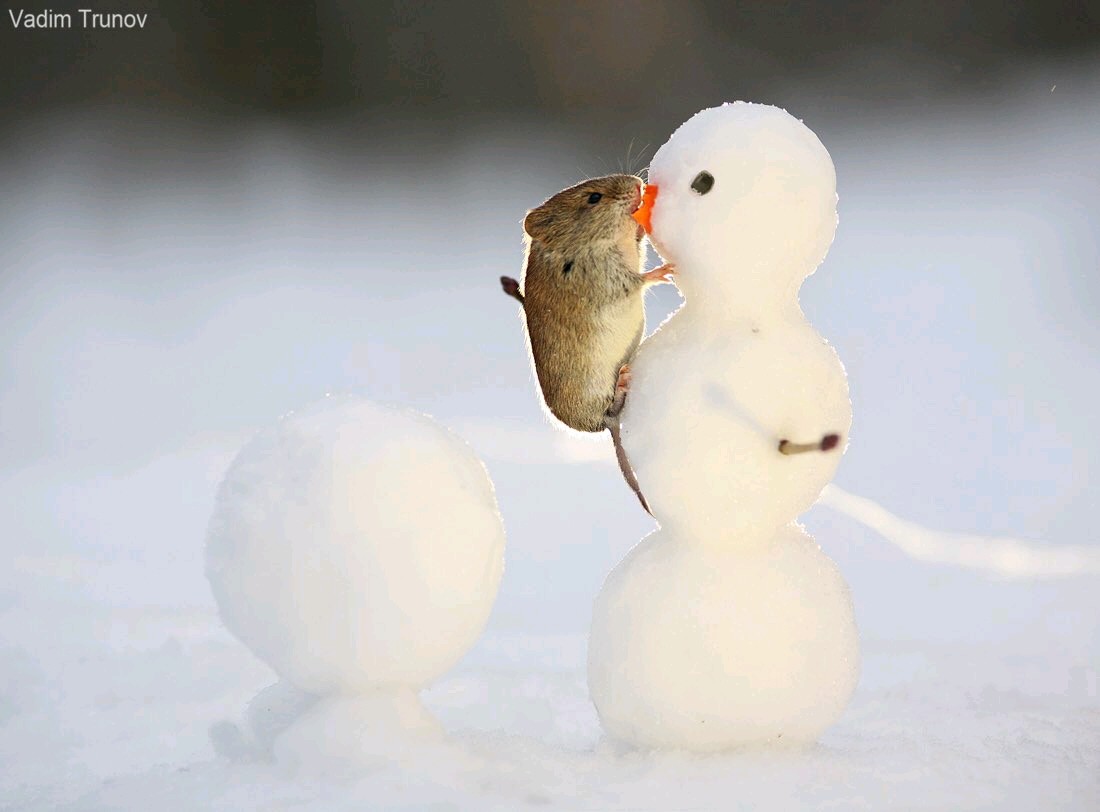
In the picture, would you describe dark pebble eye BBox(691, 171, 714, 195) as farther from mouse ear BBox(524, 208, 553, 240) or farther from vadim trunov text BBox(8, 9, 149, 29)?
vadim trunov text BBox(8, 9, 149, 29)

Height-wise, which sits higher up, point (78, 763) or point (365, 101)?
point (365, 101)

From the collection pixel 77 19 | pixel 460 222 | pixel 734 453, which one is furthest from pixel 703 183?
pixel 77 19

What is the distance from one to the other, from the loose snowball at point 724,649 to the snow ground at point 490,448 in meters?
0.04

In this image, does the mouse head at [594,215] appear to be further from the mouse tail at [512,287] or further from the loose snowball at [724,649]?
the loose snowball at [724,649]

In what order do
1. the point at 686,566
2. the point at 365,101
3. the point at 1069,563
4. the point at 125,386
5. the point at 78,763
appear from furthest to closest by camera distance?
1. the point at 365,101
2. the point at 125,386
3. the point at 1069,563
4. the point at 78,763
5. the point at 686,566

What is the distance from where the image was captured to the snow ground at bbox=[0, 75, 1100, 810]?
134 centimetres

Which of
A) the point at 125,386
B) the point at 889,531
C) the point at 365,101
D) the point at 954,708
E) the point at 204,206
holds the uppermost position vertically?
the point at 365,101

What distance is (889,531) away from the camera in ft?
8.44

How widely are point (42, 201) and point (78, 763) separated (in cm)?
379

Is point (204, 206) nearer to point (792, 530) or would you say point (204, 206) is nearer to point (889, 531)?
point (889, 531)

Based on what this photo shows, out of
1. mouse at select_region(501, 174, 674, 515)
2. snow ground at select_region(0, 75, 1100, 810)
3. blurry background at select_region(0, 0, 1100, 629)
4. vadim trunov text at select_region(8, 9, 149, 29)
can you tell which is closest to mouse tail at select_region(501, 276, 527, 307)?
mouse at select_region(501, 174, 674, 515)

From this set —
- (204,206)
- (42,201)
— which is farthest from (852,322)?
(42,201)

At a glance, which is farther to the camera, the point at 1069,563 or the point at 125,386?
the point at 125,386

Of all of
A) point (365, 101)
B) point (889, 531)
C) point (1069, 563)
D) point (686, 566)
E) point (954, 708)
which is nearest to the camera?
point (686, 566)
